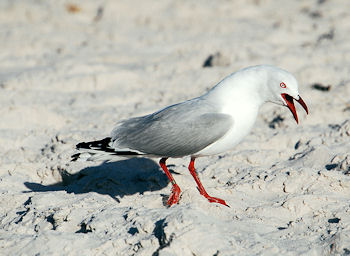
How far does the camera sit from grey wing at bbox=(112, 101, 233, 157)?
3.76 m

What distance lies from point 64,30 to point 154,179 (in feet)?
15.8

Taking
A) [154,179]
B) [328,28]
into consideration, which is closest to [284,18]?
[328,28]

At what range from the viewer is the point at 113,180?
4.26 meters

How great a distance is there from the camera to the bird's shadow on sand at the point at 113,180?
418 centimetres

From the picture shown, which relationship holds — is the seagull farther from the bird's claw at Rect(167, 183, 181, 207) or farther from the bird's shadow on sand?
the bird's shadow on sand

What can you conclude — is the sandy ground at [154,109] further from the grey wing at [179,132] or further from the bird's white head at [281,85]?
the bird's white head at [281,85]

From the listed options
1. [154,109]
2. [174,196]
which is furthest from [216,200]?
[154,109]

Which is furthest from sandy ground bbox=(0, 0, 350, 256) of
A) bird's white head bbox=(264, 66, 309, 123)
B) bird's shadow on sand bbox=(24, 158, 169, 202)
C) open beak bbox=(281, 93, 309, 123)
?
bird's white head bbox=(264, 66, 309, 123)

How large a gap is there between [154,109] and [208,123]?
2.01 m

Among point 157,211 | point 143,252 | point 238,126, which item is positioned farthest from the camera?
point 238,126

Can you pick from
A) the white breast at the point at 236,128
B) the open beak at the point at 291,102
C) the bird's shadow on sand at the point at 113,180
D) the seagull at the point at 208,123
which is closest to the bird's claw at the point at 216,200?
the seagull at the point at 208,123

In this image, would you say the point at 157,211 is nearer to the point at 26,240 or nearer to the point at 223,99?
the point at 26,240

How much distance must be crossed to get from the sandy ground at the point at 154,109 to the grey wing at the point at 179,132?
1.09ft

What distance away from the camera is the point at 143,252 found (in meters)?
2.97
